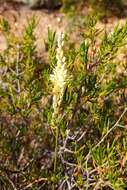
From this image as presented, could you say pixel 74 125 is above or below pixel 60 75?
below

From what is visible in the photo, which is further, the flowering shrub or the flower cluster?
the flowering shrub

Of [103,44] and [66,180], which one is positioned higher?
[103,44]

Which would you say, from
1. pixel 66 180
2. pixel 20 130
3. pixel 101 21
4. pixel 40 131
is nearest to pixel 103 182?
pixel 66 180

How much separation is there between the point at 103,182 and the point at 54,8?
344 cm

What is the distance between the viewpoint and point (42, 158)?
121 inches

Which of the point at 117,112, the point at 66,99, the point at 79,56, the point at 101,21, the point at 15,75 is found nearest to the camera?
the point at 66,99

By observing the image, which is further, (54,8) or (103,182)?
(54,8)

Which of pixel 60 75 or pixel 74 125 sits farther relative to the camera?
pixel 74 125

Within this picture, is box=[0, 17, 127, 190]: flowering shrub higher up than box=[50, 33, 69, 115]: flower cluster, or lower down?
lower down

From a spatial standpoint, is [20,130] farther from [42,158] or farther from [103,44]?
[103,44]

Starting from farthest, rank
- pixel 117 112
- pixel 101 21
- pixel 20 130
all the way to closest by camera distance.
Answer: pixel 101 21 < pixel 117 112 < pixel 20 130

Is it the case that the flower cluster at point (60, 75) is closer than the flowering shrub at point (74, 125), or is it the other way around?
the flower cluster at point (60, 75)

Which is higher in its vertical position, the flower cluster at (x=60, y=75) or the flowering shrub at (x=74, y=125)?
the flower cluster at (x=60, y=75)

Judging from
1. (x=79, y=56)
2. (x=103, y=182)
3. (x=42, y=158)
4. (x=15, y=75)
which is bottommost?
(x=42, y=158)
